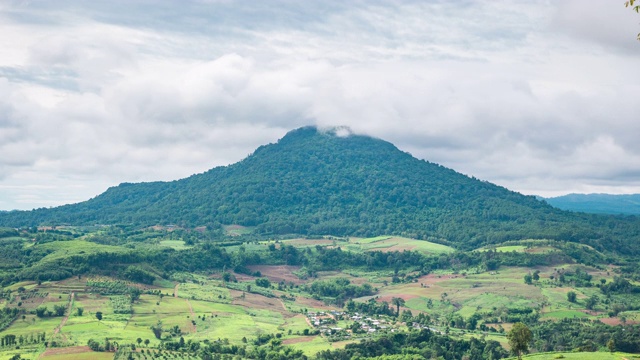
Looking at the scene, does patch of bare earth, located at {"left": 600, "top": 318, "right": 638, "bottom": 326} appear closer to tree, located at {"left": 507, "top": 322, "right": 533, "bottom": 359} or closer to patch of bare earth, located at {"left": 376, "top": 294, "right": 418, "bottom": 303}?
patch of bare earth, located at {"left": 376, "top": 294, "right": 418, "bottom": 303}

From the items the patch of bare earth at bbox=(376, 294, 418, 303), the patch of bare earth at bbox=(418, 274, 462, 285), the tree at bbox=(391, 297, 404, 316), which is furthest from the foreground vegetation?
the tree at bbox=(391, 297, 404, 316)

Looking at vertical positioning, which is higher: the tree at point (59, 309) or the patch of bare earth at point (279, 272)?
the patch of bare earth at point (279, 272)

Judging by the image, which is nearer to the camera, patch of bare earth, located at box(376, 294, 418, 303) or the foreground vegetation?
the foreground vegetation

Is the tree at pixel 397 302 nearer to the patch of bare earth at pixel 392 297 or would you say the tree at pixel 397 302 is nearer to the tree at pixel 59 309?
the patch of bare earth at pixel 392 297

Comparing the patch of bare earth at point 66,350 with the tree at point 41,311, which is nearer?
the patch of bare earth at point 66,350

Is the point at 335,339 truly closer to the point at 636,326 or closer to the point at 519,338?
the point at 519,338

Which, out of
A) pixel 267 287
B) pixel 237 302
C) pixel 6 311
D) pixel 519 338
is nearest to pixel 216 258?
pixel 267 287

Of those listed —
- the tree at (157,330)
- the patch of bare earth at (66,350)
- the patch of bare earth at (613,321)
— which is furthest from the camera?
the patch of bare earth at (613,321)

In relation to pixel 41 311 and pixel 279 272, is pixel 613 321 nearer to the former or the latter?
pixel 279 272

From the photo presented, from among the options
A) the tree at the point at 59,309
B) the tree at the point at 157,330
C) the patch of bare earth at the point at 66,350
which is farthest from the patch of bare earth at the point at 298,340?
the tree at the point at 59,309

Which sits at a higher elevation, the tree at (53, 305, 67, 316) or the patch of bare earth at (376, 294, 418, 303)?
the tree at (53, 305, 67, 316)

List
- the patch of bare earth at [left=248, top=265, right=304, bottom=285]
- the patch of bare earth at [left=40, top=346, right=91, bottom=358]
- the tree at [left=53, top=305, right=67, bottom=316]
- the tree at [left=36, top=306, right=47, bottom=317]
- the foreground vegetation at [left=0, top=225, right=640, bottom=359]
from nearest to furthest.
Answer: the patch of bare earth at [left=40, top=346, right=91, bottom=358]
the foreground vegetation at [left=0, top=225, right=640, bottom=359]
the tree at [left=36, top=306, right=47, bottom=317]
the tree at [left=53, top=305, right=67, bottom=316]
the patch of bare earth at [left=248, top=265, right=304, bottom=285]

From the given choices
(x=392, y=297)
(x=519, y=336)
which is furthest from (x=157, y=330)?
(x=519, y=336)

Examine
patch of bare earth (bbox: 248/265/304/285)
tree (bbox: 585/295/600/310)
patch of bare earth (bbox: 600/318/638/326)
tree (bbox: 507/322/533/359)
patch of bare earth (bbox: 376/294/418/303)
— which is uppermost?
patch of bare earth (bbox: 248/265/304/285)
